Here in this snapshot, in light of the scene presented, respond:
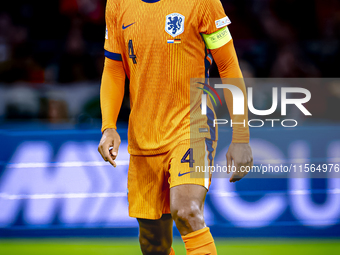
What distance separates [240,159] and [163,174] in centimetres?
41

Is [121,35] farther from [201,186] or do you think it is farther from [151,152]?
[201,186]

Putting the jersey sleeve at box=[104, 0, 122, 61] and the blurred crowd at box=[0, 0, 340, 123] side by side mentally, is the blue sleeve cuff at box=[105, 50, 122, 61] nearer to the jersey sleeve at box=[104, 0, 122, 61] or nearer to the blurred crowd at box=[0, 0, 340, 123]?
the jersey sleeve at box=[104, 0, 122, 61]

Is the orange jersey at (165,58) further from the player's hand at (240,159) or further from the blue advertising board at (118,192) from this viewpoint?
the blue advertising board at (118,192)

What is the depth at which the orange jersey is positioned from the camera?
7.68ft

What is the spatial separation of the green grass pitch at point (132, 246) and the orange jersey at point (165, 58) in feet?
5.98

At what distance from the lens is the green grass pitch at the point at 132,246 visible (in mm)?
3906

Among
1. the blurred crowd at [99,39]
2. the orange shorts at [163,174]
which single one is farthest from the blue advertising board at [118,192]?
the orange shorts at [163,174]

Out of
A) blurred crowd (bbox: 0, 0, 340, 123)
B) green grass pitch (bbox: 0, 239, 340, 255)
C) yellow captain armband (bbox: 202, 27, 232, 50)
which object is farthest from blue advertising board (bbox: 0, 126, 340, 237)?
yellow captain armband (bbox: 202, 27, 232, 50)

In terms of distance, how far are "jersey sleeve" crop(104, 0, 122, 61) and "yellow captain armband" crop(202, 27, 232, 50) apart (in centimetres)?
51

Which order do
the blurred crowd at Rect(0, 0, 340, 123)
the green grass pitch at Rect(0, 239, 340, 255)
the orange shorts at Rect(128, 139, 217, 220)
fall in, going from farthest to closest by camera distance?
the blurred crowd at Rect(0, 0, 340, 123), the green grass pitch at Rect(0, 239, 340, 255), the orange shorts at Rect(128, 139, 217, 220)

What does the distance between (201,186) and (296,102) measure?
9.45 feet

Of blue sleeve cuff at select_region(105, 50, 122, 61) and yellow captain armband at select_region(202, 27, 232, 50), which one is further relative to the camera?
blue sleeve cuff at select_region(105, 50, 122, 61)

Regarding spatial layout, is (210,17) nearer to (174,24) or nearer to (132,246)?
(174,24)

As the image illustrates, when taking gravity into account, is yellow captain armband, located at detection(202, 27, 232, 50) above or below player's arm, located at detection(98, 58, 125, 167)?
above
